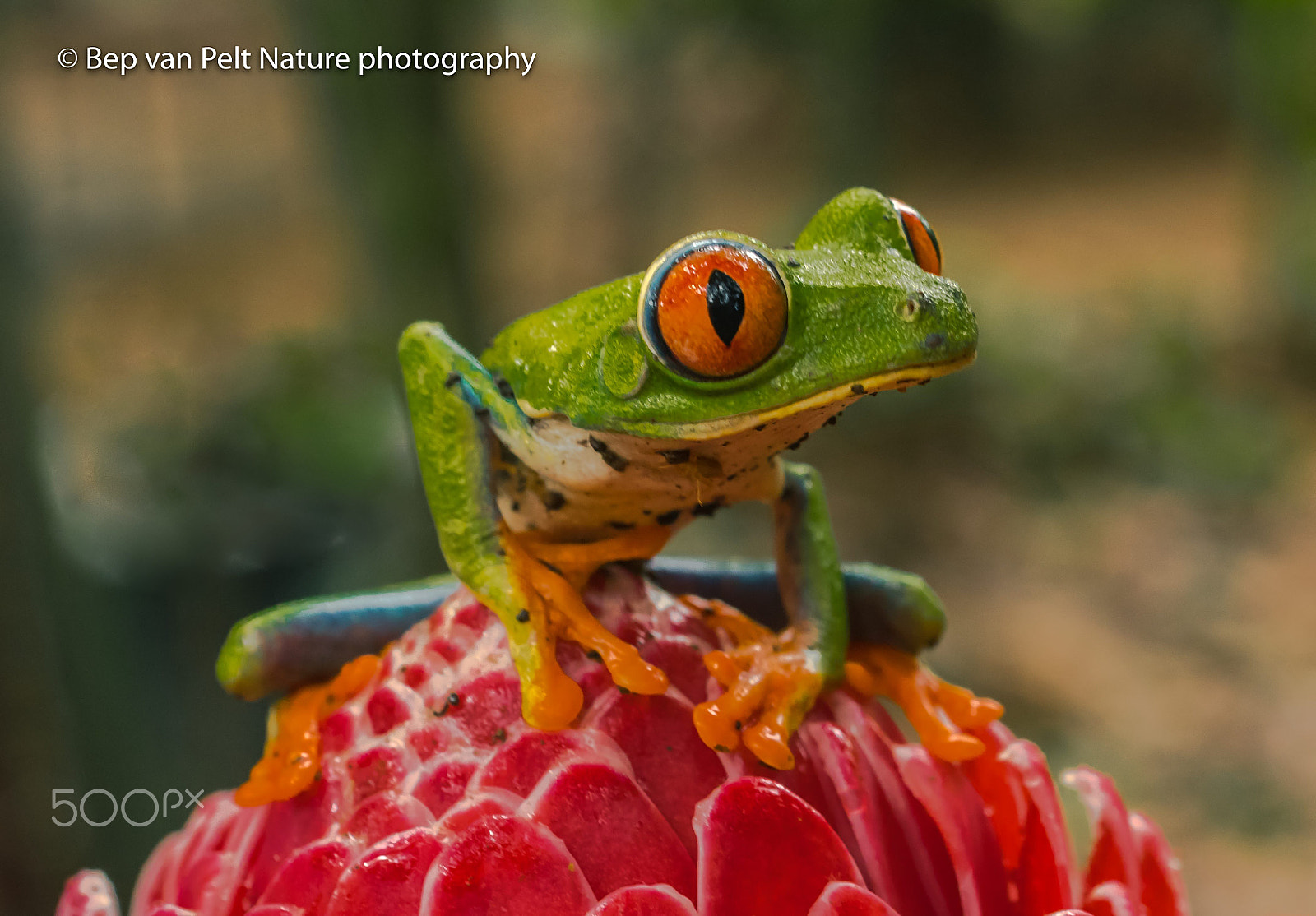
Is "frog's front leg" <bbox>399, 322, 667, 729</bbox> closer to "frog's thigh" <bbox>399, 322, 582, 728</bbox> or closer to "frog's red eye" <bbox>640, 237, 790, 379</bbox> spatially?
"frog's thigh" <bbox>399, 322, 582, 728</bbox>

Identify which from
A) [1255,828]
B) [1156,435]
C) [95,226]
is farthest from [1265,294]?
[95,226]

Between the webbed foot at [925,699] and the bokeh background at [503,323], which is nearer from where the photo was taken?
the webbed foot at [925,699]

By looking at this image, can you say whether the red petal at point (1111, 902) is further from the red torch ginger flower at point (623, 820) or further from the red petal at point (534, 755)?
the red petal at point (534, 755)

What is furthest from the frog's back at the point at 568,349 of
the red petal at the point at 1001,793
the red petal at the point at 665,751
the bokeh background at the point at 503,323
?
the bokeh background at the point at 503,323

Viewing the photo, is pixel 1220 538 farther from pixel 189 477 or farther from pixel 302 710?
pixel 302 710

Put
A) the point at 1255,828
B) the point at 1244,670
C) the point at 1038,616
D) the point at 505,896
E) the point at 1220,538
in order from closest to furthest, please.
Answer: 1. the point at 505,896
2. the point at 1255,828
3. the point at 1244,670
4. the point at 1038,616
5. the point at 1220,538

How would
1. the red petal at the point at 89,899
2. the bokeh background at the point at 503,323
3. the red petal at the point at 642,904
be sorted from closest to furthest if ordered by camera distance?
the red petal at the point at 642,904 → the red petal at the point at 89,899 → the bokeh background at the point at 503,323
